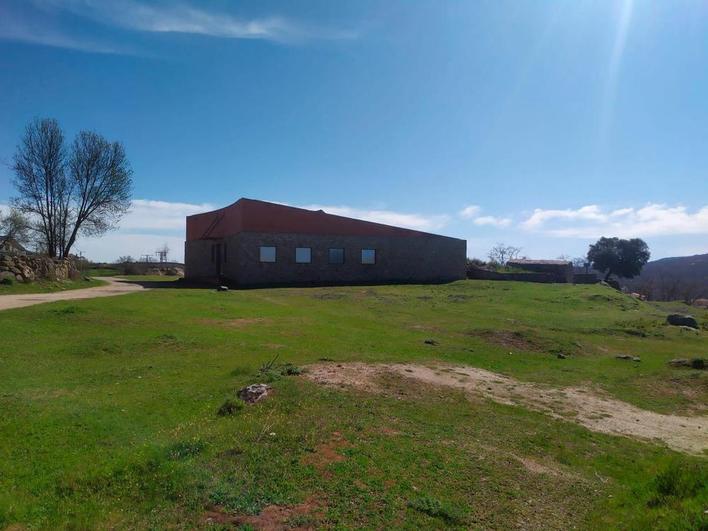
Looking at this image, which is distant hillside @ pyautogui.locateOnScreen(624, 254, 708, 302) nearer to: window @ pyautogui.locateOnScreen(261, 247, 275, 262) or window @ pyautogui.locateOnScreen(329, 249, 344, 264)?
window @ pyautogui.locateOnScreen(329, 249, 344, 264)

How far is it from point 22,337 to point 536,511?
1089 cm

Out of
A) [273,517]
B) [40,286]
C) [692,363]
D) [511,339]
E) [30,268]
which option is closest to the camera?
[273,517]

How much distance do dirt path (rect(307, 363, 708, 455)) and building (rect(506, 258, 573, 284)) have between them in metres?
34.0

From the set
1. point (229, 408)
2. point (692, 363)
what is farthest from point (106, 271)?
point (692, 363)

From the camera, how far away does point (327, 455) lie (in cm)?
513

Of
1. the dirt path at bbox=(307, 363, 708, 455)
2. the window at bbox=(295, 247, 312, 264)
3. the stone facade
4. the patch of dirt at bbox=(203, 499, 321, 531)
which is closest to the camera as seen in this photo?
the patch of dirt at bbox=(203, 499, 321, 531)

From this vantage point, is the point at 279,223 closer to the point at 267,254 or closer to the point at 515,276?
the point at 267,254

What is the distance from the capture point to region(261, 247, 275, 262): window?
111 ft

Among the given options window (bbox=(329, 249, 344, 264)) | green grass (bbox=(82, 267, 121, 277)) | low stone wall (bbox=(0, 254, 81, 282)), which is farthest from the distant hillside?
green grass (bbox=(82, 267, 121, 277))

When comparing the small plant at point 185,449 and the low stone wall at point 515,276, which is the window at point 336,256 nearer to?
the low stone wall at point 515,276

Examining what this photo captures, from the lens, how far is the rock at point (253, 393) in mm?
7120

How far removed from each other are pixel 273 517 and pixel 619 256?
54679mm

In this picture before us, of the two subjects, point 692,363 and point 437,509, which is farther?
point 692,363

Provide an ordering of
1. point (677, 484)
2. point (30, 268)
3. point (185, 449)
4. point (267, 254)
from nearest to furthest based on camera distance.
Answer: point (677, 484), point (185, 449), point (30, 268), point (267, 254)
